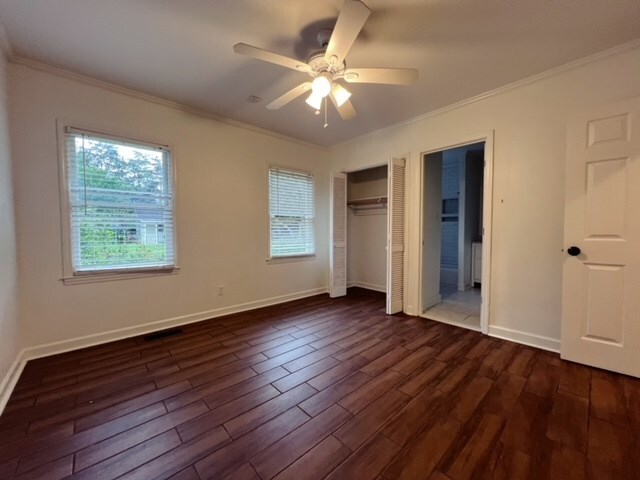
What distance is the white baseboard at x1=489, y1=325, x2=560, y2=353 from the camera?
2.48 m

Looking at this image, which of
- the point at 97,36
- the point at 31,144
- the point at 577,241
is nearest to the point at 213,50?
the point at 97,36

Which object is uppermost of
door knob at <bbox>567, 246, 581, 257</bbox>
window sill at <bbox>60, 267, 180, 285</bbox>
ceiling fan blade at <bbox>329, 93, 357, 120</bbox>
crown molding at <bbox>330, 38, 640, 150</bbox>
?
crown molding at <bbox>330, 38, 640, 150</bbox>

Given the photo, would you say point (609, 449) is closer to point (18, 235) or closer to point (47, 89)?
point (18, 235)

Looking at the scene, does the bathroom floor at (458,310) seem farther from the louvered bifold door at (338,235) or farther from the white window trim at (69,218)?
the white window trim at (69,218)

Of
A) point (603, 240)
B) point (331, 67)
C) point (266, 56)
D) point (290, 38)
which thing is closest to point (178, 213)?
point (266, 56)

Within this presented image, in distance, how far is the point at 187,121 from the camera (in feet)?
10.5

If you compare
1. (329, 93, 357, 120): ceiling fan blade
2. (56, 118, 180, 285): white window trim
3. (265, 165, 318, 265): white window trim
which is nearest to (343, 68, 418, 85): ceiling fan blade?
(329, 93, 357, 120): ceiling fan blade

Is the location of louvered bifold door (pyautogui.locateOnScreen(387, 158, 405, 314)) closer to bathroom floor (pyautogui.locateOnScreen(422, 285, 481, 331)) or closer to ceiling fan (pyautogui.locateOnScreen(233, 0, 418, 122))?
bathroom floor (pyautogui.locateOnScreen(422, 285, 481, 331))

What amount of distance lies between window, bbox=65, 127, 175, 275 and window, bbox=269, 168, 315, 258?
1.43m

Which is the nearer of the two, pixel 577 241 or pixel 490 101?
pixel 577 241

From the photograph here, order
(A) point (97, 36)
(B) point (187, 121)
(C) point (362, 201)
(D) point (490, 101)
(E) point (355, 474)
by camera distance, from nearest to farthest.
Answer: (E) point (355, 474), (A) point (97, 36), (D) point (490, 101), (B) point (187, 121), (C) point (362, 201)

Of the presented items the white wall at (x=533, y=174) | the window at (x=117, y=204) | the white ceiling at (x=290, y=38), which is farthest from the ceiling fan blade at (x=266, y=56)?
the white wall at (x=533, y=174)

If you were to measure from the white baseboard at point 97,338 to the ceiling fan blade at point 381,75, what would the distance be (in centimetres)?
308

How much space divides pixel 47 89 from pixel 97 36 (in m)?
0.90
